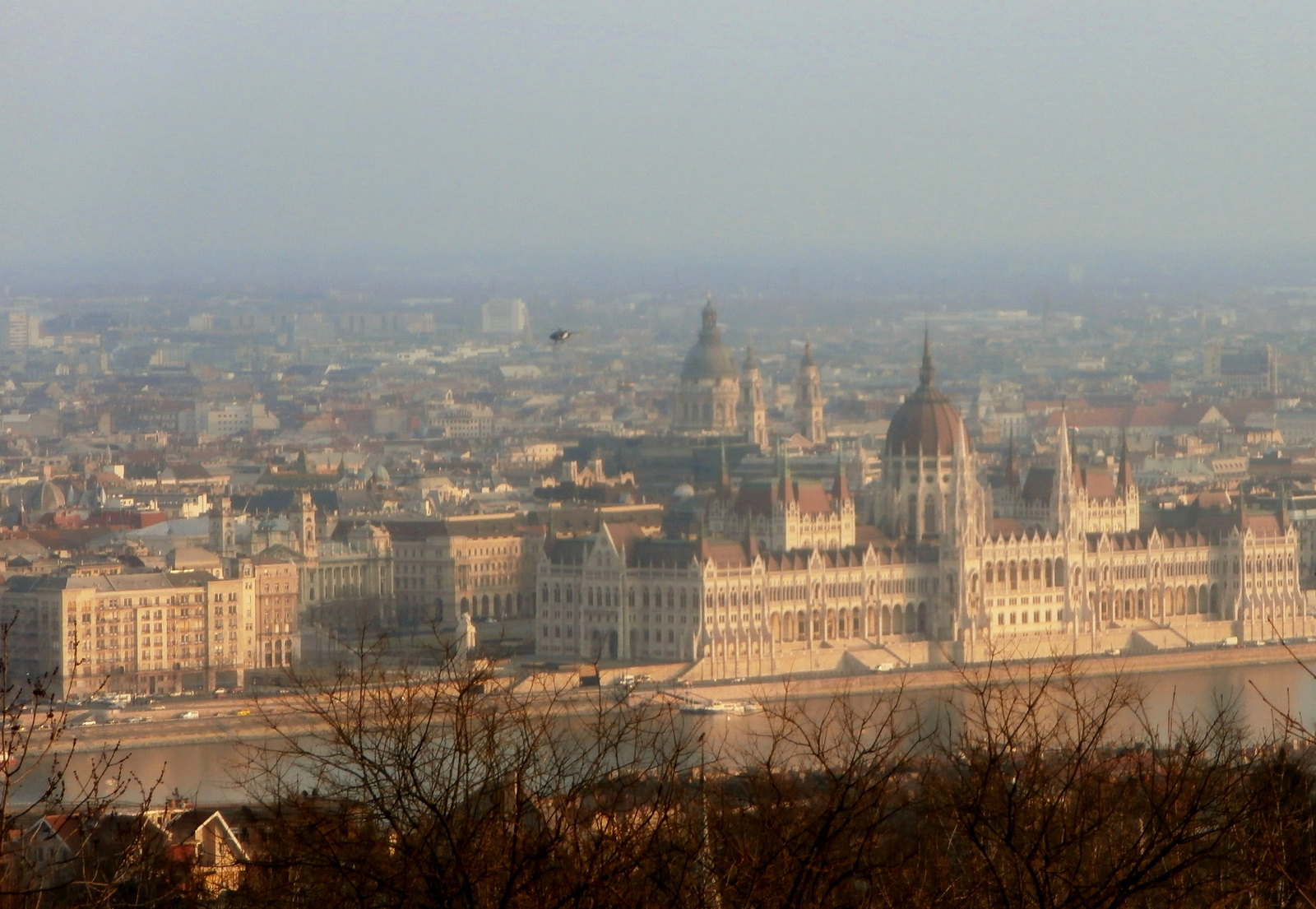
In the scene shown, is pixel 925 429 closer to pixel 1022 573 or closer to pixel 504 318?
pixel 1022 573

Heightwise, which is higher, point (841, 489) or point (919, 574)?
point (841, 489)

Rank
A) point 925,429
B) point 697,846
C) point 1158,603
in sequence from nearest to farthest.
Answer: point 697,846 → point 1158,603 → point 925,429

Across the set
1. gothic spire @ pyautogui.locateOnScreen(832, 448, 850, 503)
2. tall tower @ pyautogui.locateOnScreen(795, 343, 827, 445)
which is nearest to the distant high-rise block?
tall tower @ pyautogui.locateOnScreen(795, 343, 827, 445)

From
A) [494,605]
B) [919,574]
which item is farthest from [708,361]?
[919,574]

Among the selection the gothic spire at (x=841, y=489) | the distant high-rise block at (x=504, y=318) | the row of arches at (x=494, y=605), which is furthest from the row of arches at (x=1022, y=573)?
the distant high-rise block at (x=504, y=318)

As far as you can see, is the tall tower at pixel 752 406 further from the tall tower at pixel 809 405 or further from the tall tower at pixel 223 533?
the tall tower at pixel 223 533

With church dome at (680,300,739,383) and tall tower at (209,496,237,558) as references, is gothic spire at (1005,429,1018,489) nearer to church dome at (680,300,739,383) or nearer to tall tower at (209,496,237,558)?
tall tower at (209,496,237,558)

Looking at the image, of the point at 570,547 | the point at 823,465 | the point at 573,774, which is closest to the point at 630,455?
the point at 823,465
